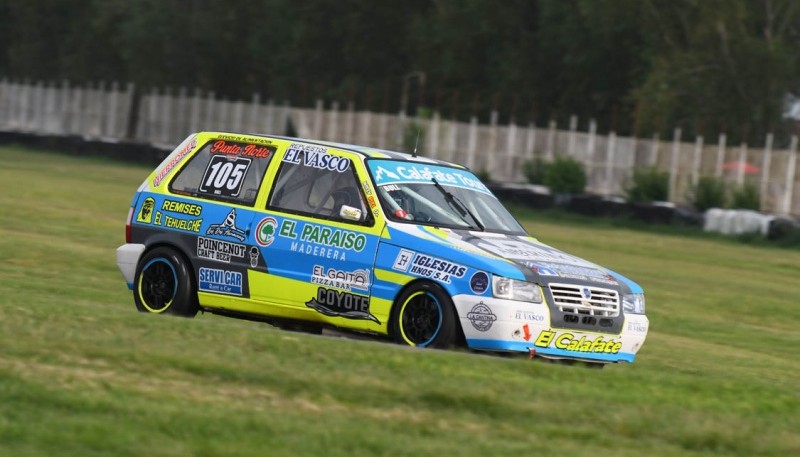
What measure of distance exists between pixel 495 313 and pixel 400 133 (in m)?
43.0

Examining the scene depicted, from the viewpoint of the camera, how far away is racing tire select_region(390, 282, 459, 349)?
10.7m

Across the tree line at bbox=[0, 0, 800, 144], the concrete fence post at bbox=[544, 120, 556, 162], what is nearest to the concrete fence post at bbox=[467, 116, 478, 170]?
the tree line at bbox=[0, 0, 800, 144]

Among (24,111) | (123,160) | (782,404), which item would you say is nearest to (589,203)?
(123,160)

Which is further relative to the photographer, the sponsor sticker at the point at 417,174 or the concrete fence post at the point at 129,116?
the concrete fence post at the point at 129,116

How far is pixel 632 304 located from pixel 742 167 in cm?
3110

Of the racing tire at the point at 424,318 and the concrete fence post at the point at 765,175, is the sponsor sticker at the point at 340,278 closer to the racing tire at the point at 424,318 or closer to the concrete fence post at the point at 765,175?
the racing tire at the point at 424,318

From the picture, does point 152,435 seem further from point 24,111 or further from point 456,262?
point 24,111

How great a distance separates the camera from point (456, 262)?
425 inches

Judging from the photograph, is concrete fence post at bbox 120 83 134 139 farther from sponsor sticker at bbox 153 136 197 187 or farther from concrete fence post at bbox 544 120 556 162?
sponsor sticker at bbox 153 136 197 187

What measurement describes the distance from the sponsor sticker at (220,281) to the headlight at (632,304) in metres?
2.88

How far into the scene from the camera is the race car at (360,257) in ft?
35.3

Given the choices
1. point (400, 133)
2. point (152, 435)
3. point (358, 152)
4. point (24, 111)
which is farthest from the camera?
point (24, 111)

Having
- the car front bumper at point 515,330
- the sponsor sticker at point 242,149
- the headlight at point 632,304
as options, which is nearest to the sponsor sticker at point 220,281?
the sponsor sticker at point 242,149

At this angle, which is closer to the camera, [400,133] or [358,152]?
[358,152]
